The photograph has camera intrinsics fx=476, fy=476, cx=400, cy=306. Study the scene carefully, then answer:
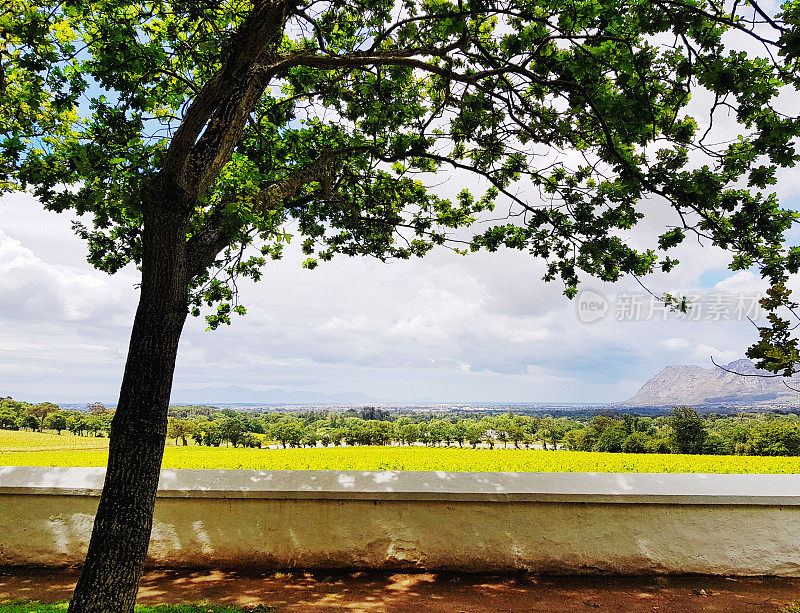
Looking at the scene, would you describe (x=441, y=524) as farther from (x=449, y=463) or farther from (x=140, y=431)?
(x=449, y=463)

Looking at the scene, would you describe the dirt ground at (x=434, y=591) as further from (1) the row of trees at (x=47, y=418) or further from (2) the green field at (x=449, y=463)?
(1) the row of trees at (x=47, y=418)

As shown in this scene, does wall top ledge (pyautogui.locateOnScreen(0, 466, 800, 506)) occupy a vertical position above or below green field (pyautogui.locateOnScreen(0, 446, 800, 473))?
above

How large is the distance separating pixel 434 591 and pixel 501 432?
1524 inches

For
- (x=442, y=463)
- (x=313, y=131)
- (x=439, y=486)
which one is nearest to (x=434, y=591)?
(x=439, y=486)

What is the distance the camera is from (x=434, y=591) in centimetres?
373

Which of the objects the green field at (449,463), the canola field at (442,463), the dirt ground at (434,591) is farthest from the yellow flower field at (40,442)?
the dirt ground at (434,591)

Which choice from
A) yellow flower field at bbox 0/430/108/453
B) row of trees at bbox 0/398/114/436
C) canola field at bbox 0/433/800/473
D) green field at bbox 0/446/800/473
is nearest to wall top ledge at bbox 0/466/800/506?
canola field at bbox 0/433/800/473

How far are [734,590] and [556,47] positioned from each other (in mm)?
4717

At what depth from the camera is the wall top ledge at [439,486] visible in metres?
3.96

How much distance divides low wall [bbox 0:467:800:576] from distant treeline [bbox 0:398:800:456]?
2788 centimetres

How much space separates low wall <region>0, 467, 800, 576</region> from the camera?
13.0 feet

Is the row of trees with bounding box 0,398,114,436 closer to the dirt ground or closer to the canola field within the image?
the canola field

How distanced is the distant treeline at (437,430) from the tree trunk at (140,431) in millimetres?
30931

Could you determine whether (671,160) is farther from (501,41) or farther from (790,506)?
(790,506)
